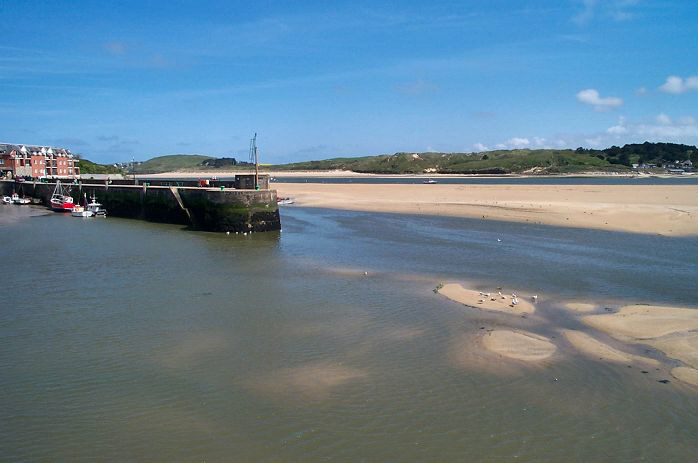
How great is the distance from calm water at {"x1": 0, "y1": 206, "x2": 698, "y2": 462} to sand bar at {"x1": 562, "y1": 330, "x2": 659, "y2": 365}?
15.9 inches

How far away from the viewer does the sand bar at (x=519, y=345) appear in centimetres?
952

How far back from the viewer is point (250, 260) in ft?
63.4

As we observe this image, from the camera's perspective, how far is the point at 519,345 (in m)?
10.0

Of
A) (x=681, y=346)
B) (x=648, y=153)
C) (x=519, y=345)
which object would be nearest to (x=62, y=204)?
(x=519, y=345)

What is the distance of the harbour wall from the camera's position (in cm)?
2662

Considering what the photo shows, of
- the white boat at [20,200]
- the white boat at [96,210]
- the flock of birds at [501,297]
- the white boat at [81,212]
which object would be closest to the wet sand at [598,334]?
the flock of birds at [501,297]

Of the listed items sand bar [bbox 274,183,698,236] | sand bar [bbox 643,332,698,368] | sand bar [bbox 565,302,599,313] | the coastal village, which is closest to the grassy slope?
sand bar [bbox 274,183,698,236]

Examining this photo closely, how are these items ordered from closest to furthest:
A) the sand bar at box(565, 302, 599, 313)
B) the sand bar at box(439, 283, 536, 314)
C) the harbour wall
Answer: the sand bar at box(565, 302, 599, 313) → the sand bar at box(439, 283, 536, 314) → the harbour wall

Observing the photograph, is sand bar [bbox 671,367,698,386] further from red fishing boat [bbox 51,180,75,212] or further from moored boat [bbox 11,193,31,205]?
moored boat [bbox 11,193,31,205]

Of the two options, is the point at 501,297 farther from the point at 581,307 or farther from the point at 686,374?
the point at 686,374

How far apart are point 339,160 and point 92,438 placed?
7214 inches

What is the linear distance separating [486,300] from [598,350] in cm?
364

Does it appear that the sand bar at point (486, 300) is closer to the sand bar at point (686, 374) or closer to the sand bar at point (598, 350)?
the sand bar at point (598, 350)

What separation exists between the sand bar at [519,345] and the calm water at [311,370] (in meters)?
0.38
